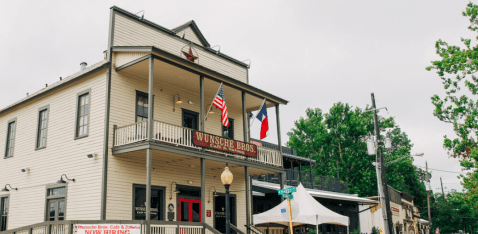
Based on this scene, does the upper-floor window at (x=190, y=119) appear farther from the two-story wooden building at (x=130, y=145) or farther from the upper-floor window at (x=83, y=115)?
the upper-floor window at (x=83, y=115)

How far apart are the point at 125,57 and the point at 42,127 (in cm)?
574

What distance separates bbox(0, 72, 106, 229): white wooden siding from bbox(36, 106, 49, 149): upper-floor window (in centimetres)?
31

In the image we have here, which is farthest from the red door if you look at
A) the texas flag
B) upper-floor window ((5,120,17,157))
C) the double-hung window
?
upper-floor window ((5,120,17,157))

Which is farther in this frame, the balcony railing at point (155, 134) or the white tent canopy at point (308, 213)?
the balcony railing at point (155, 134)

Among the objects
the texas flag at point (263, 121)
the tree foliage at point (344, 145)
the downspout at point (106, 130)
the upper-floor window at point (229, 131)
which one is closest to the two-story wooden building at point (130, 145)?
the downspout at point (106, 130)

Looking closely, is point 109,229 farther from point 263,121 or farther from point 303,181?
point 303,181

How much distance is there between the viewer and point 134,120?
16125 millimetres

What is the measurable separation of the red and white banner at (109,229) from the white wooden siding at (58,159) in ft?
5.28

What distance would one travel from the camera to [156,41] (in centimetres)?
1842

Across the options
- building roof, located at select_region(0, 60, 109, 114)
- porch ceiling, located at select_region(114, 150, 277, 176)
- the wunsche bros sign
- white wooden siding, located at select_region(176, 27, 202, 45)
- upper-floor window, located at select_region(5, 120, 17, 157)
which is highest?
white wooden siding, located at select_region(176, 27, 202, 45)

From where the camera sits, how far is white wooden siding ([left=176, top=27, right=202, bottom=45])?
2009 cm

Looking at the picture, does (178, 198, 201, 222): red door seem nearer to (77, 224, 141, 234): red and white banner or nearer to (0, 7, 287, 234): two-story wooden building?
(0, 7, 287, 234): two-story wooden building

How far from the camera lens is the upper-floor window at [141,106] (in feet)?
54.1

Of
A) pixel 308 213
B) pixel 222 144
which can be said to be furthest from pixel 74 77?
pixel 308 213
